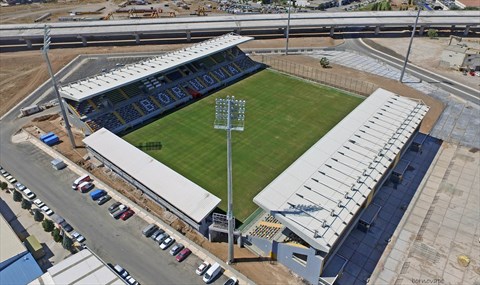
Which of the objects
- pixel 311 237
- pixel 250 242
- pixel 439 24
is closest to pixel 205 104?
pixel 250 242

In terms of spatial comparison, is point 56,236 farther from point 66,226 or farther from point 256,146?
point 256,146

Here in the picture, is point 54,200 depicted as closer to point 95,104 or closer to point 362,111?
point 95,104

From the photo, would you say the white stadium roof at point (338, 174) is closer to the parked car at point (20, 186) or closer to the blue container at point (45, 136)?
the parked car at point (20, 186)

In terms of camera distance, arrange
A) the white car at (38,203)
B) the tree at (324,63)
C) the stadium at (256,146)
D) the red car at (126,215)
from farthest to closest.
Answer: the tree at (324,63), the white car at (38,203), the red car at (126,215), the stadium at (256,146)

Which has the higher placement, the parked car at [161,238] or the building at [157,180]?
the building at [157,180]

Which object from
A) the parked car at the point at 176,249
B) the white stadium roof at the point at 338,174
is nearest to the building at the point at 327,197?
the white stadium roof at the point at 338,174

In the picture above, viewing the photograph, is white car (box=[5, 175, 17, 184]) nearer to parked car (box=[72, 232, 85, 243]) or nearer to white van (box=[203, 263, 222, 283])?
parked car (box=[72, 232, 85, 243])
